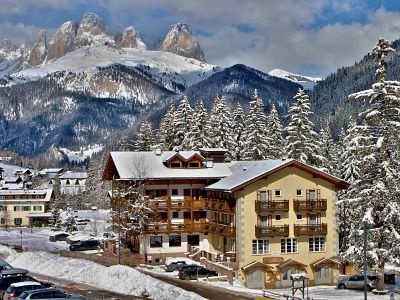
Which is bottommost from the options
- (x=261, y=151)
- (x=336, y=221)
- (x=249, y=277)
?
(x=249, y=277)

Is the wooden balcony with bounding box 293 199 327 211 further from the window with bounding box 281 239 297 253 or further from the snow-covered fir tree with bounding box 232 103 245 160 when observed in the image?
the snow-covered fir tree with bounding box 232 103 245 160

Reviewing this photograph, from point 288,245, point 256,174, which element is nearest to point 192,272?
point 288,245

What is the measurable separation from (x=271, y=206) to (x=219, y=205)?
640 cm

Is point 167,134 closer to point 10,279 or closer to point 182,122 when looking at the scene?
point 182,122

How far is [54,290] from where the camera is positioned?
134ft

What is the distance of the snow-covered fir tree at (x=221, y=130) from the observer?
8988cm

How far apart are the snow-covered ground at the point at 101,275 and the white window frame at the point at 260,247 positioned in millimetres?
14289

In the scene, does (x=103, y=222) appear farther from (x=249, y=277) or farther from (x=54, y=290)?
(x=54, y=290)

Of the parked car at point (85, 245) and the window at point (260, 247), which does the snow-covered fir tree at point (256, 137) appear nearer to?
the window at point (260, 247)

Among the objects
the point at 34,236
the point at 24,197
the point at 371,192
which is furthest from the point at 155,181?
the point at 24,197

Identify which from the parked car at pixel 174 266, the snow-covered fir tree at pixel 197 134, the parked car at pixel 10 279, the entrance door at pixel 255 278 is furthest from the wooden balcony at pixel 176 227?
the parked car at pixel 10 279

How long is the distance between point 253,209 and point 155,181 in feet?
43.0

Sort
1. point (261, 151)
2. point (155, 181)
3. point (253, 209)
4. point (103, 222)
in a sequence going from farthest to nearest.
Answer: point (103, 222), point (261, 151), point (155, 181), point (253, 209)

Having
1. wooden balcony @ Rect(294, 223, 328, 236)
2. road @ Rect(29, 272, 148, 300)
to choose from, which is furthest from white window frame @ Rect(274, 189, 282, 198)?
road @ Rect(29, 272, 148, 300)
